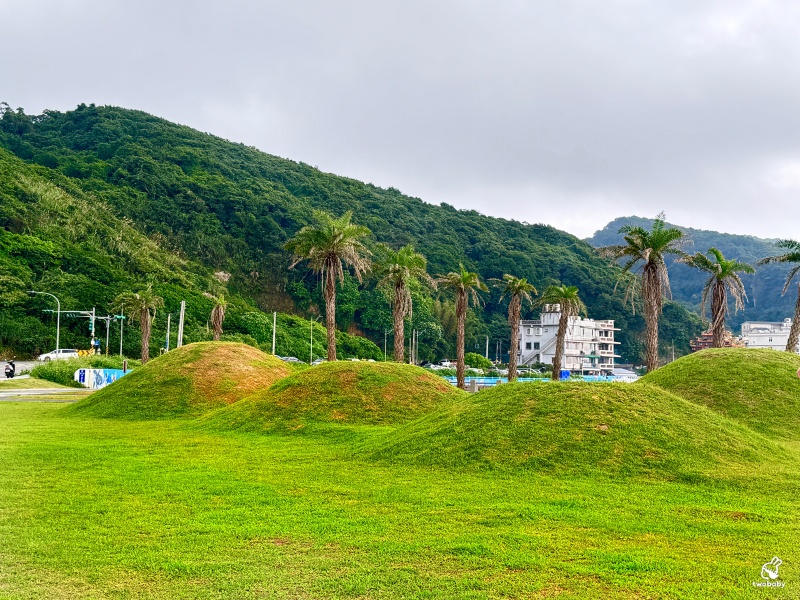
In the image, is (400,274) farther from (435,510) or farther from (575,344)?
(575,344)

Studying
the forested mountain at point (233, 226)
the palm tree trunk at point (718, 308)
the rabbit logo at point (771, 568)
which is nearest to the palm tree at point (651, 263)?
the palm tree trunk at point (718, 308)

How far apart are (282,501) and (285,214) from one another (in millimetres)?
105179

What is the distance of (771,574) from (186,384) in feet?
84.4

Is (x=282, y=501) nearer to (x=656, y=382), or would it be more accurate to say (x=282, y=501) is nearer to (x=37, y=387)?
(x=656, y=382)

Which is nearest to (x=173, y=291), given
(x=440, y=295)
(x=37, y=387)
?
(x=37, y=387)

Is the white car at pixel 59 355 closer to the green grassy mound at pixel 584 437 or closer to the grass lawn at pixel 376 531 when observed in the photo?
the grass lawn at pixel 376 531

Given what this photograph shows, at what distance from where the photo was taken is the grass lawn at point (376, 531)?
696cm

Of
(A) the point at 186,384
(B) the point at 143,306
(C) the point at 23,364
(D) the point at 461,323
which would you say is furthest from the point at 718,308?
(C) the point at 23,364

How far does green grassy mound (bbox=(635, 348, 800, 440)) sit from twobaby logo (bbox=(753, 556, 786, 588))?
14.1 meters

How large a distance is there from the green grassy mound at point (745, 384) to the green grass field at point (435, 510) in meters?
3.35

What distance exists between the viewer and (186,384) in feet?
96.4

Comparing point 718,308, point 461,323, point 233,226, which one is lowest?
point 461,323

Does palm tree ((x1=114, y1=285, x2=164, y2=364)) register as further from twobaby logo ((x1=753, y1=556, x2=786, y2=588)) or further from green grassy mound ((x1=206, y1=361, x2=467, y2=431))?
twobaby logo ((x1=753, y1=556, x2=786, y2=588))

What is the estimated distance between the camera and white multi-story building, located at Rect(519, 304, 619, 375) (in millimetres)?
98875
